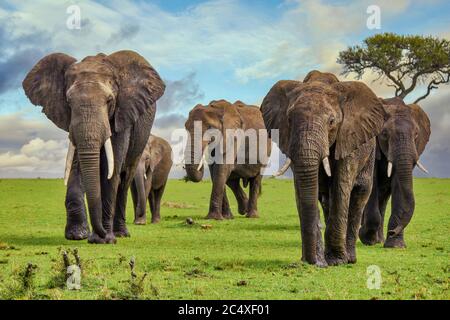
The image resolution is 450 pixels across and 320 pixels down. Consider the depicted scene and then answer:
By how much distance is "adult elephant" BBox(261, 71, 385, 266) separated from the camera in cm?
958

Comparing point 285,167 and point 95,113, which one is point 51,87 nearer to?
point 95,113

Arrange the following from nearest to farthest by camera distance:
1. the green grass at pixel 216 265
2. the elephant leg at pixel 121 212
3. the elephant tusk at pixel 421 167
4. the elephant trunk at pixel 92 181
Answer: the green grass at pixel 216 265, the elephant trunk at pixel 92 181, the elephant tusk at pixel 421 167, the elephant leg at pixel 121 212

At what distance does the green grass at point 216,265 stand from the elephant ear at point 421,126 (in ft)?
6.60

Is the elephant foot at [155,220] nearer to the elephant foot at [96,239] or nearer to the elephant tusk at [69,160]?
the elephant foot at [96,239]

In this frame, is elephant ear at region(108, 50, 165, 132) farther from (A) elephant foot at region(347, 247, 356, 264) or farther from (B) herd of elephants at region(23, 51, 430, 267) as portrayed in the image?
(A) elephant foot at region(347, 247, 356, 264)

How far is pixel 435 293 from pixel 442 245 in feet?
22.1

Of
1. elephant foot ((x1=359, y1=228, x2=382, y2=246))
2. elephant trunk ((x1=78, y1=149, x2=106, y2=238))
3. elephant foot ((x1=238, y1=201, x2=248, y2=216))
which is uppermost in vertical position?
elephant trunk ((x1=78, y1=149, x2=106, y2=238))

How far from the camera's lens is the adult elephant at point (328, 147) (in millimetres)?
9578

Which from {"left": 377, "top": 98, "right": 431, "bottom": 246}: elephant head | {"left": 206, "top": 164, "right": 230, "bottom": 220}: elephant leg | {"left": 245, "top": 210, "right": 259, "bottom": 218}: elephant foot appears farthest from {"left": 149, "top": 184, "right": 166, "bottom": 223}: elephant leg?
{"left": 377, "top": 98, "right": 431, "bottom": 246}: elephant head

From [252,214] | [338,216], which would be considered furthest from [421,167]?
[252,214]

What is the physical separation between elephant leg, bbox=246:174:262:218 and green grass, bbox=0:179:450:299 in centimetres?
404

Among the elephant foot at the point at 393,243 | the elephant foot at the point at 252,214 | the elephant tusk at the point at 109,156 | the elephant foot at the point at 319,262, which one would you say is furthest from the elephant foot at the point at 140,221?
the elephant foot at the point at 319,262

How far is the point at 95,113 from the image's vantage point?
1259 centimetres

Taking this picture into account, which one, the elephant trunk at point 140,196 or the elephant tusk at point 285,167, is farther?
the elephant trunk at point 140,196
